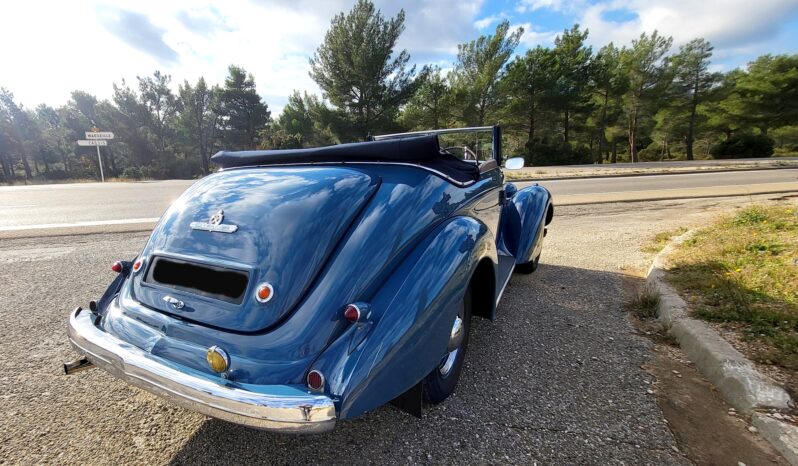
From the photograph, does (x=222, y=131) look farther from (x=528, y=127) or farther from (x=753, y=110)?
(x=753, y=110)

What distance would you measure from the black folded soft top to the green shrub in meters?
42.0

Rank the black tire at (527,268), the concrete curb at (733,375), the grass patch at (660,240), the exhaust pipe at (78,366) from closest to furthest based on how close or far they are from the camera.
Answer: the concrete curb at (733,375) < the exhaust pipe at (78,366) < the black tire at (527,268) < the grass patch at (660,240)

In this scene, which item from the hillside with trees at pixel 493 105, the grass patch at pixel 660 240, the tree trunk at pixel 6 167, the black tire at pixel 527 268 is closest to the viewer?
the black tire at pixel 527 268

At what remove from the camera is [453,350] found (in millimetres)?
2047

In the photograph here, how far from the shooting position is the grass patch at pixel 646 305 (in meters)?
2.99

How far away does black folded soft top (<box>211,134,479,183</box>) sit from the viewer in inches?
77.4

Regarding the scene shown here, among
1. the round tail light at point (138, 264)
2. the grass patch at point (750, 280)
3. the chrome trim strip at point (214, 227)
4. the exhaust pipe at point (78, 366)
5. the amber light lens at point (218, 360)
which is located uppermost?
the chrome trim strip at point (214, 227)

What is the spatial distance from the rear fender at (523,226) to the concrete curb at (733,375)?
114 centimetres

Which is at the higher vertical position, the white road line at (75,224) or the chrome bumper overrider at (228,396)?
the white road line at (75,224)

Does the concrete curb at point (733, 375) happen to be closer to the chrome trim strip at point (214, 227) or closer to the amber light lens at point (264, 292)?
the amber light lens at point (264, 292)

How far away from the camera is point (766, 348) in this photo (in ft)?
7.07

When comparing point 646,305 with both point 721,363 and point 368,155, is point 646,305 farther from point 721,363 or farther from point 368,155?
point 368,155

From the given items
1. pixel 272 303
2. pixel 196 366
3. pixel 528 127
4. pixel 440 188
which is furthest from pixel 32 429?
pixel 528 127

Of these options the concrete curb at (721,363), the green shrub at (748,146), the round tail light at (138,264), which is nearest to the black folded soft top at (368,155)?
the round tail light at (138,264)
